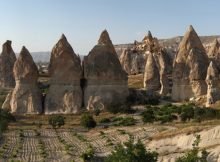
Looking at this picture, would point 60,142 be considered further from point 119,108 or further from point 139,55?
point 139,55

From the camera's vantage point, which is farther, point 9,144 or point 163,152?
point 9,144

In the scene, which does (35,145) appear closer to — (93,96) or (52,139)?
(52,139)

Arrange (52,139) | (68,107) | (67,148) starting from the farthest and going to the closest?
1. (68,107)
2. (52,139)
3. (67,148)

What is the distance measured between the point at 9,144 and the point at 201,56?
21.5 meters

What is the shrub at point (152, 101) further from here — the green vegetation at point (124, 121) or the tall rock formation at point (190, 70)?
the green vegetation at point (124, 121)

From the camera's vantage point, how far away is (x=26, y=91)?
41781 millimetres

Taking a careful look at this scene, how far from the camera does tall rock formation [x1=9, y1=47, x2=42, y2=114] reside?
41.4 metres

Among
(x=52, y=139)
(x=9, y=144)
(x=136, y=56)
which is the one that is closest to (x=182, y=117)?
(x=52, y=139)

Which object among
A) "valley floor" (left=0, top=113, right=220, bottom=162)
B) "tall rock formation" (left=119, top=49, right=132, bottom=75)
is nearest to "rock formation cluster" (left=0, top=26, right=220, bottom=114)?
"valley floor" (left=0, top=113, right=220, bottom=162)

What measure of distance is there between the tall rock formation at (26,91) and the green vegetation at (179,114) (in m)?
9.59

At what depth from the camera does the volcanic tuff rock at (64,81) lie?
4109 cm

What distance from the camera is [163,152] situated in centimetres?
2073

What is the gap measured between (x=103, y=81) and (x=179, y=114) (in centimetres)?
850

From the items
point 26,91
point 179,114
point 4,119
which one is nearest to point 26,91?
point 26,91
